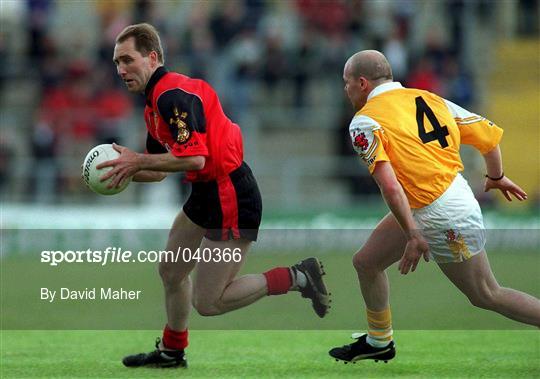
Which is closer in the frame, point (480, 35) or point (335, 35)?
point (335, 35)

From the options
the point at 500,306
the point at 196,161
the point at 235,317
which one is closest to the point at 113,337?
the point at 235,317

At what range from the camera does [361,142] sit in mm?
7230

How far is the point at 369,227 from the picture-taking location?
1855 centimetres

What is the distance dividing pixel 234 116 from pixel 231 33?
1.72 meters

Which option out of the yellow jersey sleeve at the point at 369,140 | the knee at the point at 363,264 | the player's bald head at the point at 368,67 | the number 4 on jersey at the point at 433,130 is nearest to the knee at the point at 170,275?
the knee at the point at 363,264

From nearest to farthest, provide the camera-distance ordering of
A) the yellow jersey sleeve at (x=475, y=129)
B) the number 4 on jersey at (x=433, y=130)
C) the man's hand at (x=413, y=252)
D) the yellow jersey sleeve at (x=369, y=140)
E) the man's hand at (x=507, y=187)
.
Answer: the man's hand at (x=413, y=252) → the yellow jersey sleeve at (x=369, y=140) → the number 4 on jersey at (x=433, y=130) → the yellow jersey sleeve at (x=475, y=129) → the man's hand at (x=507, y=187)

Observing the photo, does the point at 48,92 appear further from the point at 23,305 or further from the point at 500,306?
the point at 500,306

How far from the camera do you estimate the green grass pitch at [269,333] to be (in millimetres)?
7793

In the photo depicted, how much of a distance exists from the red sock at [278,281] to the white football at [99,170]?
1.22 m

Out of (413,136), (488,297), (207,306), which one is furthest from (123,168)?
(488,297)

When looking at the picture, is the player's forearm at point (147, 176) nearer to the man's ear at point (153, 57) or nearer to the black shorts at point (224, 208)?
the black shorts at point (224, 208)

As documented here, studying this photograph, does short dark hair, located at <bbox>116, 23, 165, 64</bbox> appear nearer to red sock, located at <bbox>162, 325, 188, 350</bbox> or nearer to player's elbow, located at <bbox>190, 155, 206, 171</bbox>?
player's elbow, located at <bbox>190, 155, 206, 171</bbox>

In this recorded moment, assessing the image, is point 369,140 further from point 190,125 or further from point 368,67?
point 190,125

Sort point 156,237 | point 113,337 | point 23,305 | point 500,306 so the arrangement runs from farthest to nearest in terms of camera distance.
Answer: point 156,237 < point 23,305 < point 113,337 < point 500,306
